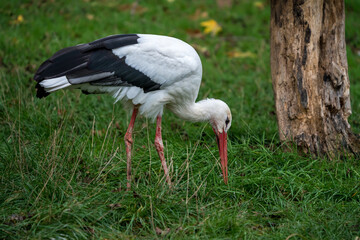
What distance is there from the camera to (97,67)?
435 cm

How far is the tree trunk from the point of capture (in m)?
4.79

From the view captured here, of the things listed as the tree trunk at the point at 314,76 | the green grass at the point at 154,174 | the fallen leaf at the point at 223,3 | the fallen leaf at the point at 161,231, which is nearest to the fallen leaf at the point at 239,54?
the green grass at the point at 154,174

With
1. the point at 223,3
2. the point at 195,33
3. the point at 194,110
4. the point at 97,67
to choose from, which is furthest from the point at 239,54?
the point at 97,67

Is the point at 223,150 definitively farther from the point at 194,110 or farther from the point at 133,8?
the point at 133,8

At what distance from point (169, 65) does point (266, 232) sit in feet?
5.96

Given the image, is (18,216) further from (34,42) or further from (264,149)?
(34,42)

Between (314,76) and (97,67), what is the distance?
7.35 feet

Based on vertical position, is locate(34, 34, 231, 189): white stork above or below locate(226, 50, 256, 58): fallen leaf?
above

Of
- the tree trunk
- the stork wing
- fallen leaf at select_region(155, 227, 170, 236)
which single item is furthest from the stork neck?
fallen leaf at select_region(155, 227, 170, 236)

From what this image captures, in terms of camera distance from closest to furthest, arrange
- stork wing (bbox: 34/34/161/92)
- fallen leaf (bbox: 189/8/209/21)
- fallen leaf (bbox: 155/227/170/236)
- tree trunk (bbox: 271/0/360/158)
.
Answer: fallen leaf (bbox: 155/227/170/236), stork wing (bbox: 34/34/161/92), tree trunk (bbox: 271/0/360/158), fallen leaf (bbox: 189/8/209/21)

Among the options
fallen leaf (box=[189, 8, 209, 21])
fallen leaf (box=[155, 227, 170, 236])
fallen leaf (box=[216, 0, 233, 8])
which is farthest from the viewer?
fallen leaf (box=[216, 0, 233, 8])

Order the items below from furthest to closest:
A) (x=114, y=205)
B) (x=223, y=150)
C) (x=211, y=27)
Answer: (x=211, y=27) < (x=223, y=150) < (x=114, y=205)

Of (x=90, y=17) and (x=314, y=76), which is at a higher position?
(x=314, y=76)

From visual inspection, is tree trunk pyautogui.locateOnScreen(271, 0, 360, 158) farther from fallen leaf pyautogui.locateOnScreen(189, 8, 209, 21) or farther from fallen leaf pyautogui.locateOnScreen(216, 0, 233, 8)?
fallen leaf pyautogui.locateOnScreen(216, 0, 233, 8)
